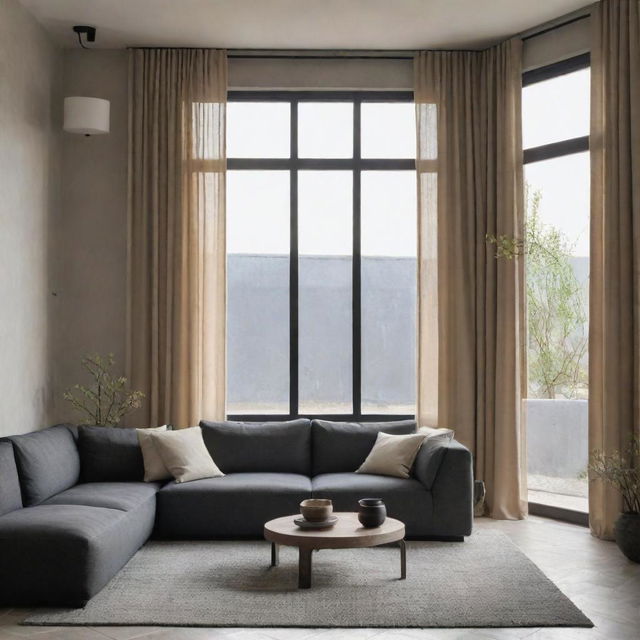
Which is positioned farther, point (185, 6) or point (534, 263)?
point (534, 263)

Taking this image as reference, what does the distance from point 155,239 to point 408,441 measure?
96.9 inches

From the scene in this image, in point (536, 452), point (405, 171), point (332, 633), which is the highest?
point (405, 171)

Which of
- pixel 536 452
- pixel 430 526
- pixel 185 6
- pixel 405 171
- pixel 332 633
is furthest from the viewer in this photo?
pixel 405 171

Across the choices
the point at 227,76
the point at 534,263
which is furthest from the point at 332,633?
the point at 227,76

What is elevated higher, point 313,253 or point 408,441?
point 313,253

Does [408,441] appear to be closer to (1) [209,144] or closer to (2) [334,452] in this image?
(2) [334,452]

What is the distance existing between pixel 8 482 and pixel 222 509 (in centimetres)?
137

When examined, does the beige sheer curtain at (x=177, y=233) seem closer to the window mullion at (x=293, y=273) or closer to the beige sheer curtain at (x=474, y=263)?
the window mullion at (x=293, y=273)

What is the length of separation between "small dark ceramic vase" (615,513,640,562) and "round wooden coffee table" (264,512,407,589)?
1.39 m

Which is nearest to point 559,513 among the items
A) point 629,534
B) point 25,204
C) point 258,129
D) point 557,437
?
point 557,437

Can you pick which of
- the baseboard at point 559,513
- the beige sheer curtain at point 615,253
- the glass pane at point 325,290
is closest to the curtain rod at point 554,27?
the beige sheer curtain at point 615,253

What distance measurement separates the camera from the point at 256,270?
6641mm

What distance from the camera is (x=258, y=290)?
261 inches

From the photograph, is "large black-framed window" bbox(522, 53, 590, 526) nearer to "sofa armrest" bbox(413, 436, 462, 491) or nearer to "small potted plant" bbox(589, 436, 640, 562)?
"small potted plant" bbox(589, 436, 640, 562)
